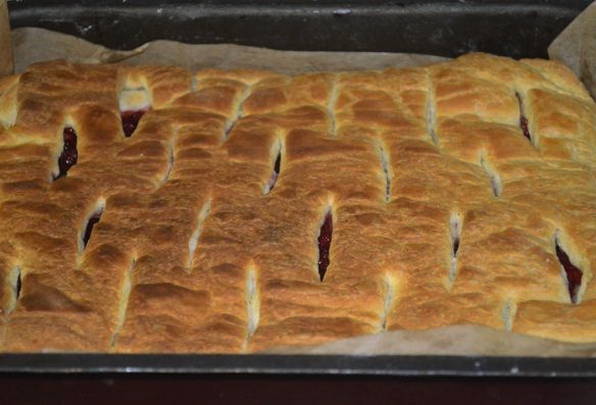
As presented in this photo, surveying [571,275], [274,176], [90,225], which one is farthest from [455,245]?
[90,225]

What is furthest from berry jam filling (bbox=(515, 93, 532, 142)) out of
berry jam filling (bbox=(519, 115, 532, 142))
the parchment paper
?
the parchment paper

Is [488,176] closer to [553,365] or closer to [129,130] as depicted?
[553,365]

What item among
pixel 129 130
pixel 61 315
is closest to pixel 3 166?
pixel 129 130

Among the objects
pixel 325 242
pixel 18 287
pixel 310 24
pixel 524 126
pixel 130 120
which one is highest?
pixel 310 24

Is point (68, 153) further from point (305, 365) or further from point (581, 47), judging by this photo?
point (581, 47)

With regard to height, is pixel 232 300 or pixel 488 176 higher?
pixel 488 176

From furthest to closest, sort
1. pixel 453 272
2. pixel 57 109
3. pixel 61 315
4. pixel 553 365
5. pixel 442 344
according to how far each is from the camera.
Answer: pixel 57 109 < pixel 453 272 < pixel 61 315 < pixel 442 344 < pixel 553 365

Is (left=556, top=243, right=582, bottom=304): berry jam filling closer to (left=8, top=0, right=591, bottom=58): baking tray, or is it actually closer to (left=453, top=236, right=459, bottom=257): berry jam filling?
(left=453, top=236, right=459, bottom=257): berry jam filling
